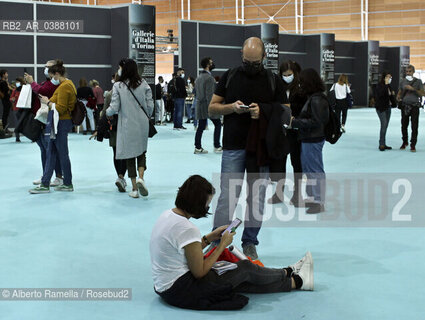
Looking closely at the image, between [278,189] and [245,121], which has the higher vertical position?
[245,121]

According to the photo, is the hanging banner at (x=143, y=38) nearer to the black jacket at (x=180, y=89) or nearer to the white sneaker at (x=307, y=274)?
the black jacket at (x=180, y=89)

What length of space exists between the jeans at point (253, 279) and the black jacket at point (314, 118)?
237 centimetres

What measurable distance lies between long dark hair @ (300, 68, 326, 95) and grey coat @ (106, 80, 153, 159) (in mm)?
1657

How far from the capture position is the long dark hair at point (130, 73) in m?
6.57

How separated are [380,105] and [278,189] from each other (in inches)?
182

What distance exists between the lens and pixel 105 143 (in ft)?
42.0

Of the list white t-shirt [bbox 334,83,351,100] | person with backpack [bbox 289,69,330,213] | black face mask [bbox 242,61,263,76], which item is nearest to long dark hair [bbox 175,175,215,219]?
black face mask [bbox 242,61,263,76]

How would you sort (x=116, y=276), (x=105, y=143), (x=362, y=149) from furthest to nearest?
(x=105, y=143) < (x=362, y=149) < (x=116, y=276)

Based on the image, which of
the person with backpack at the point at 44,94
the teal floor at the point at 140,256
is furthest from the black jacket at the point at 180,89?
the person with backpack at the point at 44,94

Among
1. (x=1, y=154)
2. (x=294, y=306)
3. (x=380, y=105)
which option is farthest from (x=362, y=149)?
(x=294, y=306)

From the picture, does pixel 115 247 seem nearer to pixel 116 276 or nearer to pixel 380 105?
pixel 116 276

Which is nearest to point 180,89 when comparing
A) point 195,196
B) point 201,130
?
point 201,130

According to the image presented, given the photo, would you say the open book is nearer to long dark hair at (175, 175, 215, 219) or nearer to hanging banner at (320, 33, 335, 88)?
long dark hair at (175, 175, 215, 219)

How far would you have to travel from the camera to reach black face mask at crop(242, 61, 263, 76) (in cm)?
425
